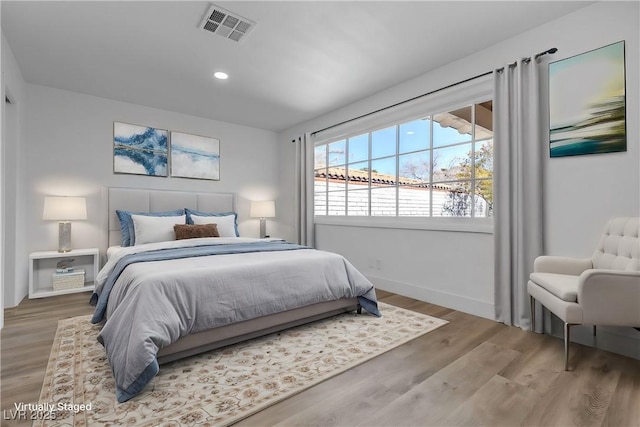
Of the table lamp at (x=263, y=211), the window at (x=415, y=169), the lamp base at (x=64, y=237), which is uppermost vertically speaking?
the window at (x=415, y=169)

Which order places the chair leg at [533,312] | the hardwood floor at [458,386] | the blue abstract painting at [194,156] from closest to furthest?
the hardwood floor at [458,386] → the chair leg at [533,312] → the blue abstract painting at [194,156]

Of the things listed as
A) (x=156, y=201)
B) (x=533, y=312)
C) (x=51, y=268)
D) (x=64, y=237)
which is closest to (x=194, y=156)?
(x=156, y=201)

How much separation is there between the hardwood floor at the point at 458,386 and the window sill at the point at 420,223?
944 mm

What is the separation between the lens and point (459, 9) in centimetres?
226

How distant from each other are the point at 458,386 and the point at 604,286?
103 cm

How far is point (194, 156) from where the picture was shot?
461cm

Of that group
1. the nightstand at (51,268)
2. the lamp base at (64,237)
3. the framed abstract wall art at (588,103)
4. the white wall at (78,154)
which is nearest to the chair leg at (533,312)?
the framed abstract wall art at (588,103)

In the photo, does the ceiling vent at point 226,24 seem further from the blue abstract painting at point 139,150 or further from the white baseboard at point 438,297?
the white baseboard at point 438,297

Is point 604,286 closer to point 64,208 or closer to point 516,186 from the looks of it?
point 516,186

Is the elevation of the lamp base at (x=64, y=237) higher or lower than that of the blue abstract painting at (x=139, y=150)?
lower

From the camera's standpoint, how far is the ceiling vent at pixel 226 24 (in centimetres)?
228

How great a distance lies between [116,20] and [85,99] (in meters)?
1.99

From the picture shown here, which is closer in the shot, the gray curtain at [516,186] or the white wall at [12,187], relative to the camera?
the gray curtain at [516,186]

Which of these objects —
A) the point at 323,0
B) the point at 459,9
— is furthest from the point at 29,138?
the point at 459,9
